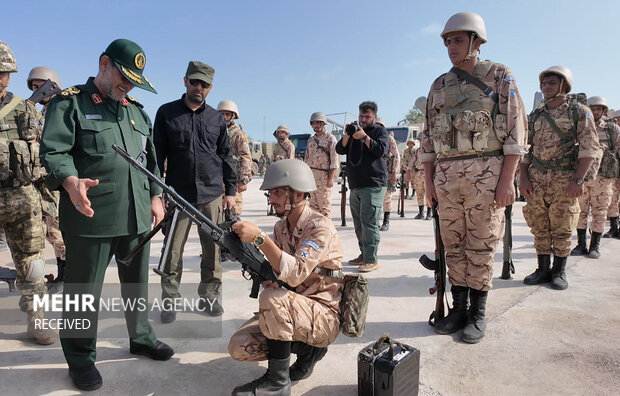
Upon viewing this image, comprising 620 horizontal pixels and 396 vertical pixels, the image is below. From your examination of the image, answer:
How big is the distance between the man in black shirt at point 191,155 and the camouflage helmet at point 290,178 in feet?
4.27

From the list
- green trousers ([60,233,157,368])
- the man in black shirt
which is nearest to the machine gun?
the man in black shirt

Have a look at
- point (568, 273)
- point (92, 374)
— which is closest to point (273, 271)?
point (92, 374)

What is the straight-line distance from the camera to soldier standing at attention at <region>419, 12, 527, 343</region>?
287 cm

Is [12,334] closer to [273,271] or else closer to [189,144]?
[189,144]

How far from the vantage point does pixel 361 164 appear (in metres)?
4.70

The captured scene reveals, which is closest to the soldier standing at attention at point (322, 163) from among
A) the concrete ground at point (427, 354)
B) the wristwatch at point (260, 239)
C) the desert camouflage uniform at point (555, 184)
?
the concrete ground at point (427, 354)

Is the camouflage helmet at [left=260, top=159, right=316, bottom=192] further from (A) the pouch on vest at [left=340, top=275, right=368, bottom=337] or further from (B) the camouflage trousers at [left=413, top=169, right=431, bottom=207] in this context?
(B) the camouflage trousers at [left=413, top=169, right=431, bottom=207]

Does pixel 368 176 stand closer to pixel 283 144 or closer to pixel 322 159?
pixel 322 159

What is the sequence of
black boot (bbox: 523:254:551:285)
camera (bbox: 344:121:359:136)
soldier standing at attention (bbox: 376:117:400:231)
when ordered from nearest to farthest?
black boot (bbox: 523:254:551:285) → camera (bbox: 344:121:359:136) → soldier standing at attention (bbox: 376:117:400:231)

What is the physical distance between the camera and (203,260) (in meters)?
3.56

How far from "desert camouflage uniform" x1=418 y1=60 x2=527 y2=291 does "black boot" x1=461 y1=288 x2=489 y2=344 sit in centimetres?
7

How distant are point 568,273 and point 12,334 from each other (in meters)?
5.64

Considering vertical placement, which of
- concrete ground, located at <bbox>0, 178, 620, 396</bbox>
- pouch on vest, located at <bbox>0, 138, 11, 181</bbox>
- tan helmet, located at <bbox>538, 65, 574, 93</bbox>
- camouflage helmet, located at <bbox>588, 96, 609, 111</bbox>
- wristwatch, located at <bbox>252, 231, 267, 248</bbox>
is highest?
camouflage helmet, located at <bbox>588, 96, 609, 111</bbox>

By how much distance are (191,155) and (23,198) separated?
4.18ft
